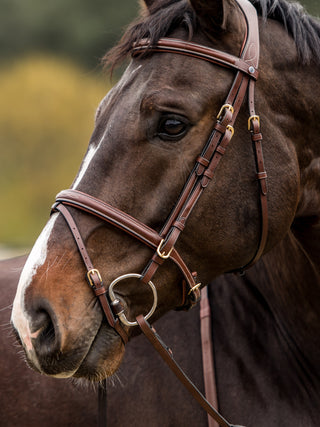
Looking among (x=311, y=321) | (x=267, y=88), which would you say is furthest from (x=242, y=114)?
(x=311, y=321)

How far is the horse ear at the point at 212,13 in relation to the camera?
201 cm

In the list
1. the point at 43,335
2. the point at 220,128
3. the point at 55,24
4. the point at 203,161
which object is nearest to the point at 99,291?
the point at 43,335

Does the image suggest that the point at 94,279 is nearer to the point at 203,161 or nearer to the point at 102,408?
the point at 203,161

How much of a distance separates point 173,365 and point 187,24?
1404 mm

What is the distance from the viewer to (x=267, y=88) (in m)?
2.11

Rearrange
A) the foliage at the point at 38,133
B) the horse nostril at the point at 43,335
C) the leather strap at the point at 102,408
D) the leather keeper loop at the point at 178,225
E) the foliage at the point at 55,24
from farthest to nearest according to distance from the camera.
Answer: the foliage at the point at 55,24 < the foliage at the point at 38,133 < the leather strap at the point at 102,408 < the leather keeper loop at the point at 178,225 < the horse nostril at the point at 43,335

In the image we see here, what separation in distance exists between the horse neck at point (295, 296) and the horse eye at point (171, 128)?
0.90 metres

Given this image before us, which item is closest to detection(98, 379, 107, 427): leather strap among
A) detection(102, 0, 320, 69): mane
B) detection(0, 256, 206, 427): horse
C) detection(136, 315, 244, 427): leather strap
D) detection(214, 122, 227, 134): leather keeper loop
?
detection(0, 256, 206, 427): horse

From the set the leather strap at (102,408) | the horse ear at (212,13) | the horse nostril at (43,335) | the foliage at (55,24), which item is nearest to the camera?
the horse nostril at (43,335)

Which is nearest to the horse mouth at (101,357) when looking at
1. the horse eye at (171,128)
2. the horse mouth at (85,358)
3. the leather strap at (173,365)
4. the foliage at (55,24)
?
the horse mouth at (85,358)

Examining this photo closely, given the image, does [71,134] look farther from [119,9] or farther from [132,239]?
[132,239]

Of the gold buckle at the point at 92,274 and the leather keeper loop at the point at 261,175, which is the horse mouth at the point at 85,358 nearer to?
the gold buckle at the point at 92,274

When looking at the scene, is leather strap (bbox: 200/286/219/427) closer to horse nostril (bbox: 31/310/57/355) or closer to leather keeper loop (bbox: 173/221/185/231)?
leather keeper loop (bbox: 173/221/185/231)

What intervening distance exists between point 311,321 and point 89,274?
122cm
